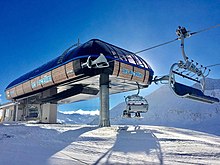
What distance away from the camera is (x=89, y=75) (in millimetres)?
15312

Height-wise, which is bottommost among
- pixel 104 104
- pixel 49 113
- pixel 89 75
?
pixel 49 113

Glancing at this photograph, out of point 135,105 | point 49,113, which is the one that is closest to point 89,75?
point 135,105

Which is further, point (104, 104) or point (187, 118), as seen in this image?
point (187, 118)

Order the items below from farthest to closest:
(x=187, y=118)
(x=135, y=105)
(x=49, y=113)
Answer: (x=187, y=118), (x=49, y=113), (x=135, y=105)

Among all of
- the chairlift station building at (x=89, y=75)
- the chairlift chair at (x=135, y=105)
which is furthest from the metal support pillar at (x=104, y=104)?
the chairlift chair at (x=135, y=105)

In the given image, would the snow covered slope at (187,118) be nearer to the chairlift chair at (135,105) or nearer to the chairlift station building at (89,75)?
the chairlift station building at (89,75)

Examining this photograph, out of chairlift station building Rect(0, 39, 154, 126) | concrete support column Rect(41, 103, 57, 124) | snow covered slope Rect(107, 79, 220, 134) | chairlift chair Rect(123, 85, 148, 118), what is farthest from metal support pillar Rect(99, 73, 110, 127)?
concrete support column Rect(41, 103, 57, 124)

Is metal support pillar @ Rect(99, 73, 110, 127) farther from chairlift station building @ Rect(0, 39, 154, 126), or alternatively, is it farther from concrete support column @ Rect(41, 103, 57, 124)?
concrete support column @ Rect(41, 103, 57, 124)

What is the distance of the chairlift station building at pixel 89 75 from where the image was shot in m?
14.7

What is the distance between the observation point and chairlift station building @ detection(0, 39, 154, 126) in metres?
14.7

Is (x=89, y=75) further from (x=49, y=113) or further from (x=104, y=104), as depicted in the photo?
(x=49, y=113)

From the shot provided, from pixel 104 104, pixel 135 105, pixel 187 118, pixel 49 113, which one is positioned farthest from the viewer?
pixel 187 118

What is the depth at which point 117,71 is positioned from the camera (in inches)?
605

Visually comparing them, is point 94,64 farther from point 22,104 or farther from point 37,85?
point 22,104
